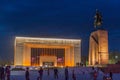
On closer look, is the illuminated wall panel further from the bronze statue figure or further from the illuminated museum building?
the illuminated museum building

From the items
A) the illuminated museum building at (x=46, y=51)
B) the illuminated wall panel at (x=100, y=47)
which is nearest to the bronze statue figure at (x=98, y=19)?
the illuminated wall panel at (x=100, y=47)

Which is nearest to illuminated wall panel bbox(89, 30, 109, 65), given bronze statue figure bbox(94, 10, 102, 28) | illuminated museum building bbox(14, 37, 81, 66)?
bronze statue figure bbox(94, 10, 102, 28)

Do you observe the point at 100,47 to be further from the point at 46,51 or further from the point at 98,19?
the point at 46,51

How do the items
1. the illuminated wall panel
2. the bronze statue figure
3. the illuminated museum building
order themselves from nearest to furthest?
the illuminated wall panel
the bronze statue figure
the illuminated museum building

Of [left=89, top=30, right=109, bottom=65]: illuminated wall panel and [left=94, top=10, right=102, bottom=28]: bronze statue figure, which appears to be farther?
[left=94, top=10, right=102, bottom=28]: bronze statue figure

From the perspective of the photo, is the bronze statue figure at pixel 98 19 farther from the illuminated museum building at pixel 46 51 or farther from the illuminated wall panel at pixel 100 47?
the illuminated museum building at pixel 46 51

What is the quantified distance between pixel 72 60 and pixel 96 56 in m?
27.2

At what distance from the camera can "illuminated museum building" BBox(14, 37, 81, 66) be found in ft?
208

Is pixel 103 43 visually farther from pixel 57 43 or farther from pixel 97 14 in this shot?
pixel 57 43

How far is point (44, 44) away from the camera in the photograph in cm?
6512

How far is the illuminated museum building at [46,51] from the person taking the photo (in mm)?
63406

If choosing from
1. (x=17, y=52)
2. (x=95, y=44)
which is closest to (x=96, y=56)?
(x=95, y=44)

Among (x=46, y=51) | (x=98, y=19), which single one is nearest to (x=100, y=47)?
(x=98, y=19)

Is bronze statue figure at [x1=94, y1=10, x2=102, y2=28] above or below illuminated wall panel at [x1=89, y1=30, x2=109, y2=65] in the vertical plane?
above
